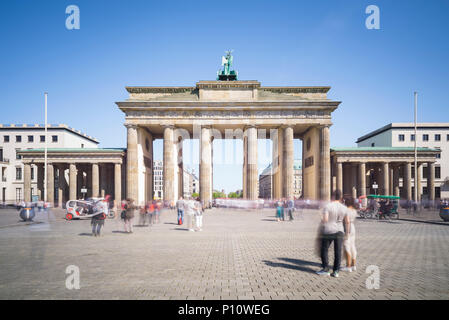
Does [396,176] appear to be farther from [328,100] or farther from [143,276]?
[143,276]

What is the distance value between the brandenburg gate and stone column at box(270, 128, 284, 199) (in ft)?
1.11

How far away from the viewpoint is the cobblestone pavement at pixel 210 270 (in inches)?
228

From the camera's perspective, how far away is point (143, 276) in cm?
688

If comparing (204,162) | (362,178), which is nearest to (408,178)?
(362,178)

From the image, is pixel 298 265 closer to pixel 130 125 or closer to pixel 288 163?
pixel 288 163

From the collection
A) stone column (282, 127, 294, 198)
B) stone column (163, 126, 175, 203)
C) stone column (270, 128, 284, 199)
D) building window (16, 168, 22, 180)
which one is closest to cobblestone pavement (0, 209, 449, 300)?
stone column (282, 127, 294, 198)

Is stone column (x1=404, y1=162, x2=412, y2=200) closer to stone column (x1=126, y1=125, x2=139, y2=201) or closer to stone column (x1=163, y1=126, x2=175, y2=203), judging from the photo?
stone column (x1=163, y1=126, x2=175, y2=203)

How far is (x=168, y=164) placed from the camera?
4412 cm

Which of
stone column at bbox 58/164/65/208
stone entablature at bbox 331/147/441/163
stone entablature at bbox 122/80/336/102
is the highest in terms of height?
stone entablature at bbox 122/80/336/102

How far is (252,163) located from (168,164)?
1264cm

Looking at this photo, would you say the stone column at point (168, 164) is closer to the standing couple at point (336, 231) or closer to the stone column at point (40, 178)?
the stone column at point (40, 178)

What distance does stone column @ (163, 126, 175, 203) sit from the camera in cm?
4372

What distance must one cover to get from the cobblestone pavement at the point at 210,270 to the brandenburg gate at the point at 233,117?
31.4m

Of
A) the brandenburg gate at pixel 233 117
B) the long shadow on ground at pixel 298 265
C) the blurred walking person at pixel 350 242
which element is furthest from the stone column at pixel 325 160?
the blurred walking person at pixel 350 242
